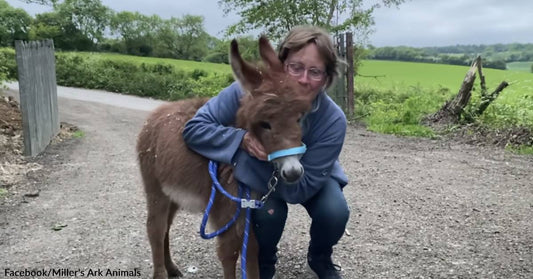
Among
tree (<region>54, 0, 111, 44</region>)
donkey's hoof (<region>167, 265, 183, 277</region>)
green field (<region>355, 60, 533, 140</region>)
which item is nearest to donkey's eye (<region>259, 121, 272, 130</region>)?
donkey's hoof (<region>167, 265, 183, 277</region>)

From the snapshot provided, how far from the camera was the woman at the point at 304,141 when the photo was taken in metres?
2.79

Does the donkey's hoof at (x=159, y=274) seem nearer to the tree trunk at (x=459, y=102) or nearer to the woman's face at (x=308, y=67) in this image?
the woman's face at (x=308, y=67)

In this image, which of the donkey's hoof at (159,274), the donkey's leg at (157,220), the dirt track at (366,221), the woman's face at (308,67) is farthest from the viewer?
the dirt track at (366,221)

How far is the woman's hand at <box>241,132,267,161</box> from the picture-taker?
268 centimetres

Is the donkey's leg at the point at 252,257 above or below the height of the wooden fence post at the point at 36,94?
below

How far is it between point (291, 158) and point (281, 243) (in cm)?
210

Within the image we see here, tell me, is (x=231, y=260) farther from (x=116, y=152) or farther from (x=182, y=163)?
(x=116, y=152)

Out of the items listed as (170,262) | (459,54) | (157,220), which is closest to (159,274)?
(170,262)

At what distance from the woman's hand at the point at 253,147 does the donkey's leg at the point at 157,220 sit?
92cm

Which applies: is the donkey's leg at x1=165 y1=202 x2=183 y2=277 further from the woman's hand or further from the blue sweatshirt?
the woman's hand

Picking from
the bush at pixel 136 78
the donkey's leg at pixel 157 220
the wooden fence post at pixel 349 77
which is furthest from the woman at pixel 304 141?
the bush at pixel 136 78

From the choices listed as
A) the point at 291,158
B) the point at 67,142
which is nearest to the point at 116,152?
the point at 67,142

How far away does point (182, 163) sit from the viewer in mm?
3041

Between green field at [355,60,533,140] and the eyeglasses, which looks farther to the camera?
green field at [355,60,533,140]
